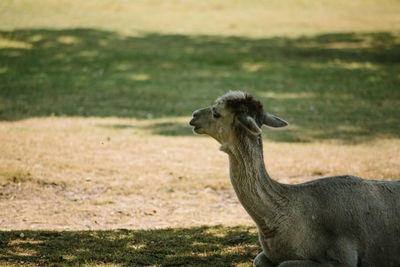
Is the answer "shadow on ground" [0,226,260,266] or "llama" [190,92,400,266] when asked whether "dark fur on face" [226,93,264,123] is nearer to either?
"llama" [190,92,400,266]

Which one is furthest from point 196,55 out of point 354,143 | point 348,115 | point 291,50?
point 354,143

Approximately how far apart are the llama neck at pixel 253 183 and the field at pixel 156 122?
1.53 m

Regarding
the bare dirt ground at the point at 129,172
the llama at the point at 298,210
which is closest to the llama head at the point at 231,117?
the llama at the point at 298,210

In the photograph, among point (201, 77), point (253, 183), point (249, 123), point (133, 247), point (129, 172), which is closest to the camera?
point (249, 123)

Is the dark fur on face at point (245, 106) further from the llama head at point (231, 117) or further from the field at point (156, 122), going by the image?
the field at point (156, 122)

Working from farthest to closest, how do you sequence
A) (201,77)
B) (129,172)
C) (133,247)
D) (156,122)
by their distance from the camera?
(201,77), (156,122), (129,172), (133,247)

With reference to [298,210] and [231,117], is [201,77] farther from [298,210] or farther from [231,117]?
[298,210]

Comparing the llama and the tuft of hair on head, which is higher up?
the tuft of hair on head

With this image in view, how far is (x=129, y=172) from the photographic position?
10992mm

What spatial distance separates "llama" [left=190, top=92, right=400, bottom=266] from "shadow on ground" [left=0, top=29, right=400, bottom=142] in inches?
349

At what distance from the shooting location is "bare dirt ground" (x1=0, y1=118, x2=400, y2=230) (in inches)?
343

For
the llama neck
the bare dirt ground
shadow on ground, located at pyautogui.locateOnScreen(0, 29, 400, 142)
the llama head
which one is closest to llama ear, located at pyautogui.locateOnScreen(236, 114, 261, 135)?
the llama head

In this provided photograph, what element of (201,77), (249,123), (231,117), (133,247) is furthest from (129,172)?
(201,77)

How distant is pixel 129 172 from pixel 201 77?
40.8 feet
